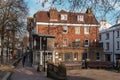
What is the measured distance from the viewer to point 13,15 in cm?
4444

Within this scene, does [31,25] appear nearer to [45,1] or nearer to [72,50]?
[72,50]

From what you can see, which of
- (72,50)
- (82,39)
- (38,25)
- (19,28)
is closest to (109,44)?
(82,39)

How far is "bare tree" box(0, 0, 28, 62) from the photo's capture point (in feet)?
143

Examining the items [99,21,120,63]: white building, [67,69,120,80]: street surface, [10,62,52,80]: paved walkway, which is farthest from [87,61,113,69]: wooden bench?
[99,21,120,63]: white building

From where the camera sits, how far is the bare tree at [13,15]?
4355 centimetres

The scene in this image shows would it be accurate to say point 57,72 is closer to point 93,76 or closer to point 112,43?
point 93,76

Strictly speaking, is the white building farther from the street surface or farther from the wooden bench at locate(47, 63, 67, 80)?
the wooden bench at locate(47, 63, 67, 80)

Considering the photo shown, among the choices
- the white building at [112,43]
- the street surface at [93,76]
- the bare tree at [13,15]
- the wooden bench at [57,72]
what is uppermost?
the bare tree at [13,15]

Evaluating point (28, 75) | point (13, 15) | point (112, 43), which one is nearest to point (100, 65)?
point (13, 15)

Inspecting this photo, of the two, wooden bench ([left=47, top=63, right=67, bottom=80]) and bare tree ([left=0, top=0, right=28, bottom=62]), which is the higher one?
bare tree ([left=0, top=0, right=28, bottom=62])

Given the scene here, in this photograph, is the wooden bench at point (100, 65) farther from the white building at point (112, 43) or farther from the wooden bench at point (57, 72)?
the white building at point (112, 43)

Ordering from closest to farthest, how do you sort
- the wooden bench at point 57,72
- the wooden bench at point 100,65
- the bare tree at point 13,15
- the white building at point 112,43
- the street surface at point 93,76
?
1. the wooden bench at point 57,72
2. the street surface at point 93,76
3. the bare tree at point 13,15
4. the wooden bench at point 100,65
5. the white building at point 112,43

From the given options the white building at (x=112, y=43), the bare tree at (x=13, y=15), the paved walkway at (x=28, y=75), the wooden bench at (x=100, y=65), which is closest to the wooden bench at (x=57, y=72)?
the paved walkway at (x=28, y=75)

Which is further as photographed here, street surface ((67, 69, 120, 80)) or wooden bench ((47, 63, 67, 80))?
street surface ((67, 69, 120, 80))
